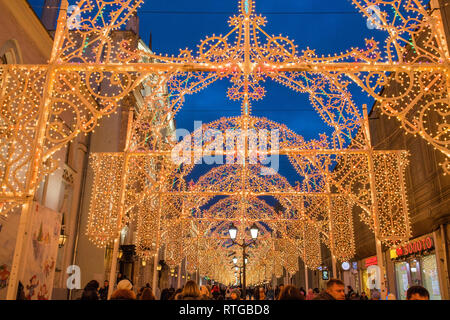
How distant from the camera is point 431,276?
1437cm

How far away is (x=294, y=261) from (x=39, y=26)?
20.2 meters

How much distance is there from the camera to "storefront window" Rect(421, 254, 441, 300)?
13.9m

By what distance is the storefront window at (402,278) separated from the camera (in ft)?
55.8

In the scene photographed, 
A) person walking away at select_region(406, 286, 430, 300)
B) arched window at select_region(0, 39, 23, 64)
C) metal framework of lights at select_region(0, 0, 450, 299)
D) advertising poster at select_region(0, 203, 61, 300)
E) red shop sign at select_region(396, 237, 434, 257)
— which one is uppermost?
arched window at select_region(0, 39, 23, 64)

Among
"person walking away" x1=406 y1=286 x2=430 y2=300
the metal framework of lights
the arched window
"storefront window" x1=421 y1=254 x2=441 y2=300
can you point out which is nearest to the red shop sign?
"storefront window" x1=421 y1=254 x2=441 y2=300

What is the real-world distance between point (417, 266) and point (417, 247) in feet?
3.08

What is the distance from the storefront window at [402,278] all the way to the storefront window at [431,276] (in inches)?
72.0

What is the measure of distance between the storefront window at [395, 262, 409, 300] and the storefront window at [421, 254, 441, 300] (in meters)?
1.83

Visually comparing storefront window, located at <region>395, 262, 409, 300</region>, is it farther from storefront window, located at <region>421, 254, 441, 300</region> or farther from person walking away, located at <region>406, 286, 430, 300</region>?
person walking away, located at <region>406, 286, 430, 300</region>

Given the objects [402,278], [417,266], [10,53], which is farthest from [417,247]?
[10,53]

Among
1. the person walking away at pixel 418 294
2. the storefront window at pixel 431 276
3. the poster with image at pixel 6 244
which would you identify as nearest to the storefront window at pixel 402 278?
the storefront window at pixel 431 276

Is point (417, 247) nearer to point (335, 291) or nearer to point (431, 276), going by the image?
point (431, 276)
